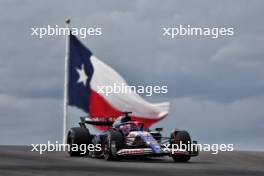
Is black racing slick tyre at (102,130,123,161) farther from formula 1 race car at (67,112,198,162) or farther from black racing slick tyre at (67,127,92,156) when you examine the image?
black racing slick tyre at (67,127,92,156)

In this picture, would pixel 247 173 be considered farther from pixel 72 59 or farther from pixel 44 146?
pixel 44 146

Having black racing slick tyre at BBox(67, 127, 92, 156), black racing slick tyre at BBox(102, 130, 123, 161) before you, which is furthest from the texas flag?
black racing slick tyre at BBox(102, 130, 123, 161)

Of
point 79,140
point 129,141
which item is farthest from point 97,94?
point 129,141

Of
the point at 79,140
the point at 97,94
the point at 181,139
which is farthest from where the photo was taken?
the point at 97,94

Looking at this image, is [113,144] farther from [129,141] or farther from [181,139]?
[181,139]

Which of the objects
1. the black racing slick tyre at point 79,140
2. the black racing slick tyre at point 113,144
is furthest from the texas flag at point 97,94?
the black racing slick tyre at point 113,144

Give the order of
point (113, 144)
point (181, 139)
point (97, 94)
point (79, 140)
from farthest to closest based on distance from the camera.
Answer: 1. point (97, 94)
2. point (79, 140)
3. point (181, 139)
4. point (113, 144)

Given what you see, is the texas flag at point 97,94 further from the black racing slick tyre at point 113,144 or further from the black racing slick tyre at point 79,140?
the black racing slick tyre at point 113,144

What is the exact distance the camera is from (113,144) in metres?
24.7

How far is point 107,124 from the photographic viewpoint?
28594mm

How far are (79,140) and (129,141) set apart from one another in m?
2.68

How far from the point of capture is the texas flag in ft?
107

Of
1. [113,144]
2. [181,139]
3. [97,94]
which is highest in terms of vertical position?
[97,94]

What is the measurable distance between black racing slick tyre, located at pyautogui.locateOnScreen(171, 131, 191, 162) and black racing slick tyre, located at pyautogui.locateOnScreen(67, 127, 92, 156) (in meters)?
3.65
